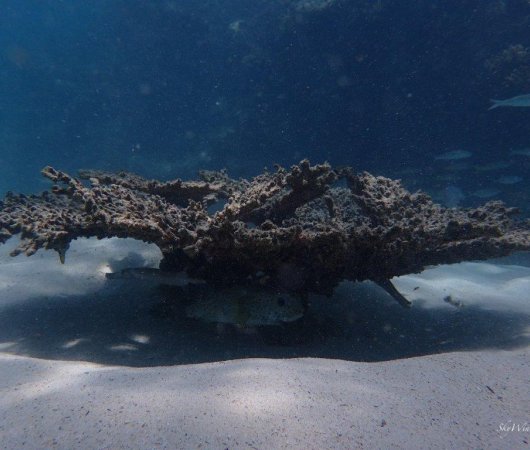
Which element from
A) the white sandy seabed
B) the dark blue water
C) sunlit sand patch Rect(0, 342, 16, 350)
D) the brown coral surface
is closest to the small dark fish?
the white sandy seabed

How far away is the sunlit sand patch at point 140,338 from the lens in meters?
3.46

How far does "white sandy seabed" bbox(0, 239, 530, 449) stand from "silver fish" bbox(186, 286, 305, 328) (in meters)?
0.23

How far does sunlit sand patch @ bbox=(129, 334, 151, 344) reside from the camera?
3.46 meters

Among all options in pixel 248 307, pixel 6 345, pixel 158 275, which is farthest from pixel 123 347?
pixel 248 307

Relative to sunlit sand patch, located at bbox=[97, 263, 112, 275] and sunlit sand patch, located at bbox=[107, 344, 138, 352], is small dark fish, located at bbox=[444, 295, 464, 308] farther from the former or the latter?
sunlit sand patch, located at bbox=[97, 263, 112, 275]

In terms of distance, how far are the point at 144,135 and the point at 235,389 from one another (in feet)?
72.3

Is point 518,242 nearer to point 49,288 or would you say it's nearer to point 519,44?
point 49,288

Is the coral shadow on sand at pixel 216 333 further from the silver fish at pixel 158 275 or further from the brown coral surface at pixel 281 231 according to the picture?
the brown coral surface at pixel 281 231

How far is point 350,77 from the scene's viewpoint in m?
13.6

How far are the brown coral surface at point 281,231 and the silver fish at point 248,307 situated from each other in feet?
0.42

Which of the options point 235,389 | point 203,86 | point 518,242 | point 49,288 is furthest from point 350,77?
point 235,389

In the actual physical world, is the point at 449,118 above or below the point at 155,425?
above

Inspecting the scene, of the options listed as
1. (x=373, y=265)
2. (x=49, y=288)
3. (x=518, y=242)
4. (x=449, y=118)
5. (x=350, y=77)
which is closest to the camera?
(x=373, y=265)

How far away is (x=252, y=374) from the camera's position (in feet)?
7.57
